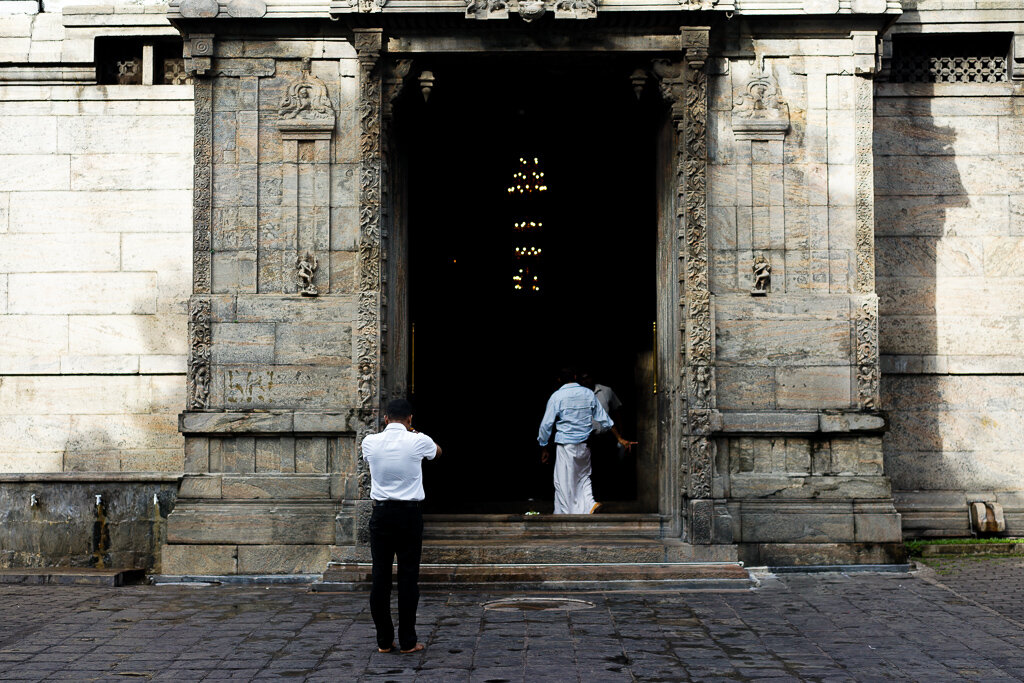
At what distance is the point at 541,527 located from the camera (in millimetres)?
13586

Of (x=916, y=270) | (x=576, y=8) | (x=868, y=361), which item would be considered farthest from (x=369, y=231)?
(x=916, y=270)

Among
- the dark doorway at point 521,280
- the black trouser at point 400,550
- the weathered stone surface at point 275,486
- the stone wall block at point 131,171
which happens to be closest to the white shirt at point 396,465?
the black trouser at point 400,550

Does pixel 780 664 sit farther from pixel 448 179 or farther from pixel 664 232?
pixel 448 179

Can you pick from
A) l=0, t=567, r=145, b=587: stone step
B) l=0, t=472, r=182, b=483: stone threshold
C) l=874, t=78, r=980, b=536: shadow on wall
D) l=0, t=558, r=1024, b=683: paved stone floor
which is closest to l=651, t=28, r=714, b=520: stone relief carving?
l=0, t=558, r=1024, b=683: paved stone floor

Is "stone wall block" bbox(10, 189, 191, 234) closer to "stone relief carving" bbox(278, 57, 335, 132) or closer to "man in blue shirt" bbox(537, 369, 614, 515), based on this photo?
"stone relief carving" bbox(278, 57, 335, 132)

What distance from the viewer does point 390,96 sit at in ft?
43.4

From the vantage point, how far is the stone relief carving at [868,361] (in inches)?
519

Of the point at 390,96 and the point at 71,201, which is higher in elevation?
the point at 390,96

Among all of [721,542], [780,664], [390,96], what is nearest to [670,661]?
[780,664]

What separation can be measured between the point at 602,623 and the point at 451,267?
38.1 ft

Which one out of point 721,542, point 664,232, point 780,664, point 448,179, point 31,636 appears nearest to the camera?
point 780,664

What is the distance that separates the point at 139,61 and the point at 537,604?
878 centimetres

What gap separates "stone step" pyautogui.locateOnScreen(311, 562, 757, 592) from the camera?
39.9 feet

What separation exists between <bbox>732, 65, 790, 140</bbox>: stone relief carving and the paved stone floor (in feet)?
16.7
